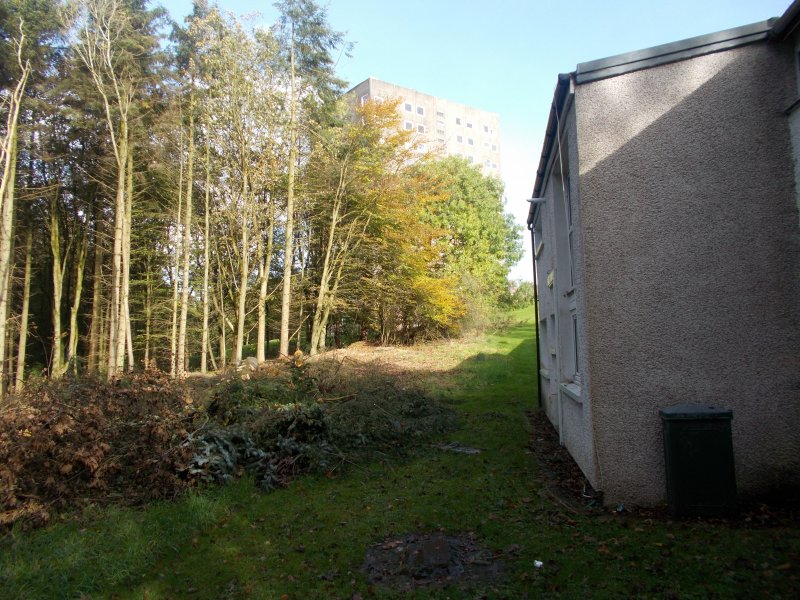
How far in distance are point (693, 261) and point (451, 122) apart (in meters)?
68.1

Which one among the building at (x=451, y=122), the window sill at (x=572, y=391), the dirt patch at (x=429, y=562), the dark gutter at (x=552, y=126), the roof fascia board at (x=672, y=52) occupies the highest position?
the building at (x=451, y=122)

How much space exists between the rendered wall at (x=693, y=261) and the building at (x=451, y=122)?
191 ft

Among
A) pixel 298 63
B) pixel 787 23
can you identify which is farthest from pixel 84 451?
pixel 298 63

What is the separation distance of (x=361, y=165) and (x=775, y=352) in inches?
766

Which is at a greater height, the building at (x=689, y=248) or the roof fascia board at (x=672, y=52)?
the roof fascia board at (x=672, y=52)

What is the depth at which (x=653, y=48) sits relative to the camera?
6047 millimetres

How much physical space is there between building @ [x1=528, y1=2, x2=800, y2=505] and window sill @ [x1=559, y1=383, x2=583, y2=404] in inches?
32.4

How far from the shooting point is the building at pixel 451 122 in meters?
63.1

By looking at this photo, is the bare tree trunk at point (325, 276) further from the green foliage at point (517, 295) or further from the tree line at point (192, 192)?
the green foliage at point (517, 295)

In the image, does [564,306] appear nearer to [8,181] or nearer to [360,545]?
[360,545]

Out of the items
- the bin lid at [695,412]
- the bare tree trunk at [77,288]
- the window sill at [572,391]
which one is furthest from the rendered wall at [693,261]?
the bare tree trunk at [77,288]

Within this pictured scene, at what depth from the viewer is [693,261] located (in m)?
5.79

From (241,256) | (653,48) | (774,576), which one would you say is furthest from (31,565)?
(241,256)

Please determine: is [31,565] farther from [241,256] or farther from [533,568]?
[241,256]
